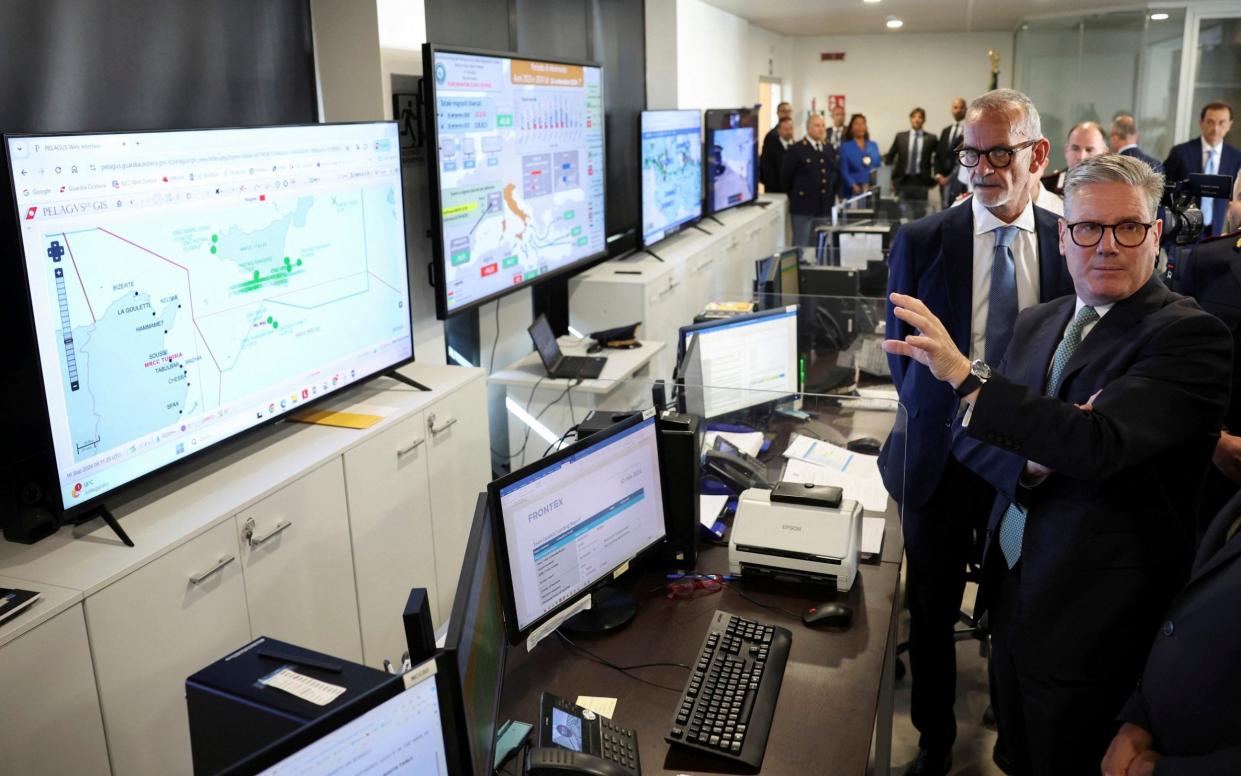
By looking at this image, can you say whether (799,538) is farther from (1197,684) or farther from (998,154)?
(998,154)

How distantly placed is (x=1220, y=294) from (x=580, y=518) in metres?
2.00

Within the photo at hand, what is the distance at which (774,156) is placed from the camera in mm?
10398

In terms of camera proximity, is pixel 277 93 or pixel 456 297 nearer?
pixel 277 93

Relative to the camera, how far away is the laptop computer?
165 inches

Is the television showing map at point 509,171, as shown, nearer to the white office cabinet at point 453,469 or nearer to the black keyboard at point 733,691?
the white office cabinet at point 453,469

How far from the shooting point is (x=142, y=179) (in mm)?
2221

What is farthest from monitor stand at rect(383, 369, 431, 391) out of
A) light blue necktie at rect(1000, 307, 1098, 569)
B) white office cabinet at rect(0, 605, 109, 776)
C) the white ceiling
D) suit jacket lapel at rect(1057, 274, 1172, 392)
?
the white ceiling

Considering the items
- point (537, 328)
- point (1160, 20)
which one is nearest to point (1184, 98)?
point (1160, 20)

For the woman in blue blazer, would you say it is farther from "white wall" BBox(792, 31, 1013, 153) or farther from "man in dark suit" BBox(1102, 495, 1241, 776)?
"man in dark suit" BBox(1102, 495, 1241, 776)

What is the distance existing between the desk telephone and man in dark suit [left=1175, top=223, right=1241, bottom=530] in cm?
193

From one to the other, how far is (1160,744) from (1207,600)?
28cm

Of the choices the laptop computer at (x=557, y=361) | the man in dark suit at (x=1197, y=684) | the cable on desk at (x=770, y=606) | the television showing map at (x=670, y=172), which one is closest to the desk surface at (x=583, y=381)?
the laptop computer at (x=557, y=361)

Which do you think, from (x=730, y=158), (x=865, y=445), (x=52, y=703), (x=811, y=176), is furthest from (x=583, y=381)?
(x=811, y=176)

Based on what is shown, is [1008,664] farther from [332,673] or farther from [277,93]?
[277,93]
